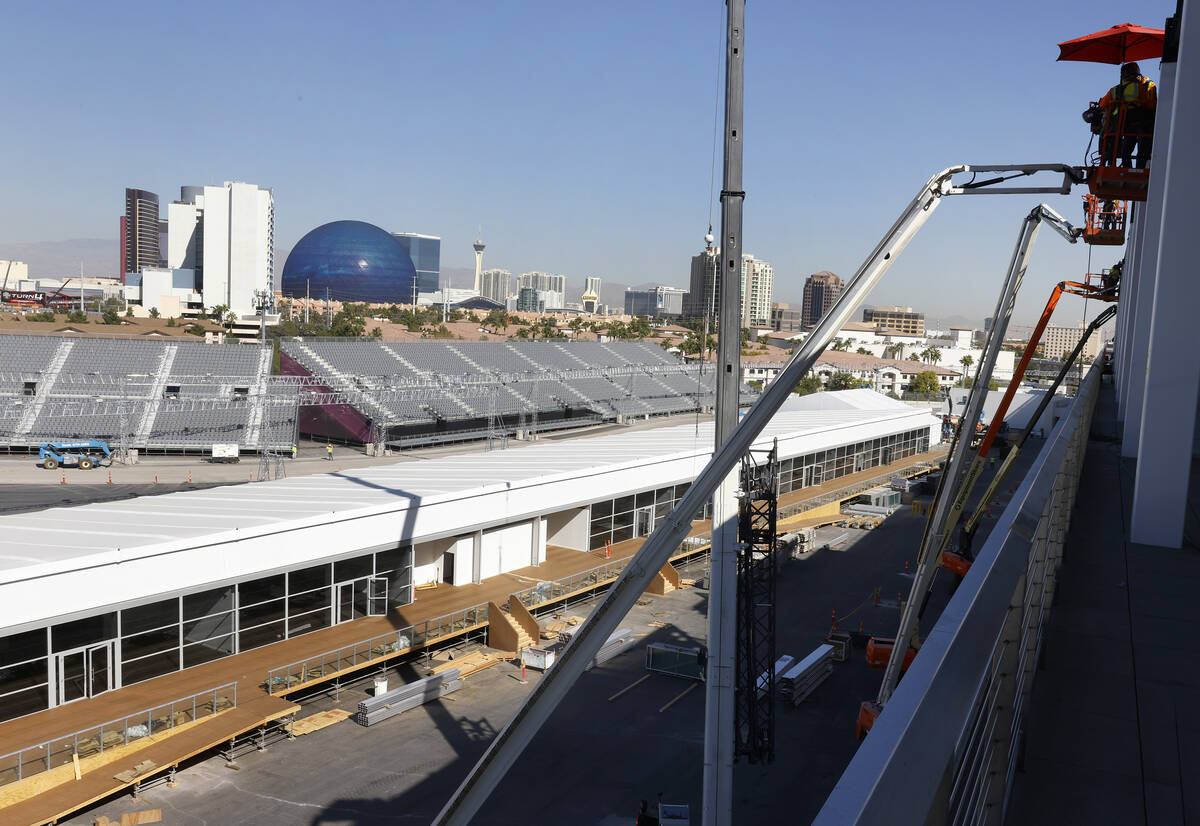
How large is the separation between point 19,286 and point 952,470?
595 feet

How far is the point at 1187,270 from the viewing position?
18.4ft

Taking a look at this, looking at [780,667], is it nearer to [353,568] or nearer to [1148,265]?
[353,568]

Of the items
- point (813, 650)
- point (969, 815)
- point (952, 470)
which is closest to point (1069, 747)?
point (969, 815)

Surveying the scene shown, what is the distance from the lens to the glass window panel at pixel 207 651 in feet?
50.6

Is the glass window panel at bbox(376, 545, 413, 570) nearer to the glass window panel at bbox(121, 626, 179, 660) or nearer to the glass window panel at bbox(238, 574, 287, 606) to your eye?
the glass window panel at bbox(238, 574, 287, 606)

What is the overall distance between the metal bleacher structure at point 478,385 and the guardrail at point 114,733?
2556cm

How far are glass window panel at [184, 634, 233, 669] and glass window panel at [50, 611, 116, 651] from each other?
1438mm

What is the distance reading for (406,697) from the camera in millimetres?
15688

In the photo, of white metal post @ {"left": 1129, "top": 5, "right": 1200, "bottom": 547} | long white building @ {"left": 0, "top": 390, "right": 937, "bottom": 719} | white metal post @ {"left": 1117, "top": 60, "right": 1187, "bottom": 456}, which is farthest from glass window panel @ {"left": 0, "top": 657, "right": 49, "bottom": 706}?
white metal post @ {"left": 1117, "top": 60, "right": 1187, "bottom": 456}

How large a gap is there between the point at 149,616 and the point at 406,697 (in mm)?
4373

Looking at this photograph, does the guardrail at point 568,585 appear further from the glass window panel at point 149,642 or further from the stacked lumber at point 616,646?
the glass window panel at point 149,642

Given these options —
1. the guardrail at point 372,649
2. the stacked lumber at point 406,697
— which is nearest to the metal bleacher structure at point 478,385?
the guardrail at point 372,649

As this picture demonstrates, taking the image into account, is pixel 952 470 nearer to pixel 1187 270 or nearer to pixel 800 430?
pixel 1187 270

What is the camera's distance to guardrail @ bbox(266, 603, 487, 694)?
15.2m
